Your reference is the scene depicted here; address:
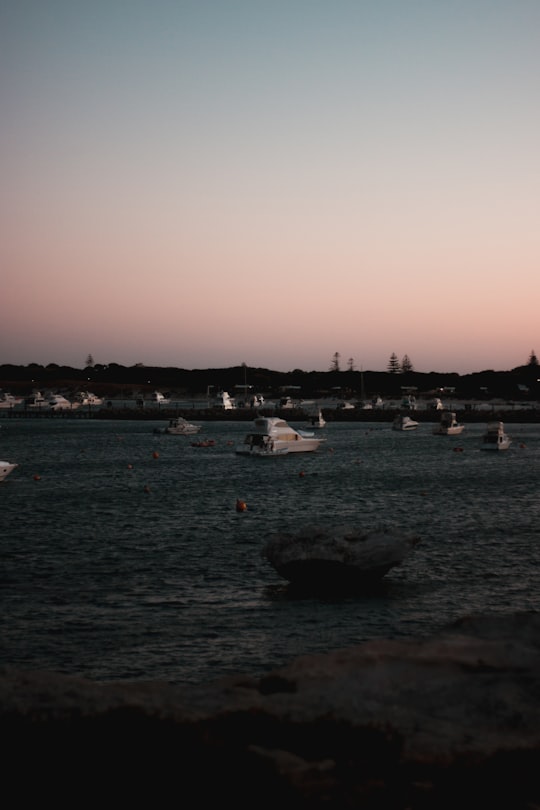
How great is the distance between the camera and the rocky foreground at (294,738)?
31.0ft

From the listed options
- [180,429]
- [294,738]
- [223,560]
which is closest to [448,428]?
[180,429]

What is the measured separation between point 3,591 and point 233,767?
71.7 feet

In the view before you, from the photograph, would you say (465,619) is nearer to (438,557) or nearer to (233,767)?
(233,767)

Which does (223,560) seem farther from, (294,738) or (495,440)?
(495,440)

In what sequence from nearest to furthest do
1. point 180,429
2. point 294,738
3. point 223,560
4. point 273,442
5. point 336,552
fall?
1. point 294,738
2. point 336,552
3. point 223,560
4. point 273,442
5. point 180,429

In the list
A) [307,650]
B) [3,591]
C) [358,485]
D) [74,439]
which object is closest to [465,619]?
[307,650]

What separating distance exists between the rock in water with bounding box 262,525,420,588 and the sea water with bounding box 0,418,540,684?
2.84ft

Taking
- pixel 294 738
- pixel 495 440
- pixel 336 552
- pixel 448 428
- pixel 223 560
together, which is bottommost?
pixel 223 560

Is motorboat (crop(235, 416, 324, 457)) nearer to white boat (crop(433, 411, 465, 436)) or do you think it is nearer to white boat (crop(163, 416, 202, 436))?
white boat (crop(433, 411, 465, 436))

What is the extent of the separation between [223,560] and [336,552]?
8.90 metres

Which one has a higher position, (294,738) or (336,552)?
(294,738)

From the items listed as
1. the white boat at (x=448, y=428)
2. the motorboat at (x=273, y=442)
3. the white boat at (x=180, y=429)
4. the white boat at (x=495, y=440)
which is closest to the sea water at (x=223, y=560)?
the motorboat at (x=273, y=442)

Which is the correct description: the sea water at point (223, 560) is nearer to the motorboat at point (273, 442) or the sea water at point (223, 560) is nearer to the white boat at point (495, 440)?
the motorboat at point (273, 442)

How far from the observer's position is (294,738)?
407 inches
